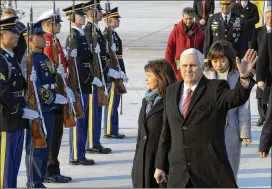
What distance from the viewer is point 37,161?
34.3ft

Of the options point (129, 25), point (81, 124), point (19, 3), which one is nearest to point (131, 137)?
point (81, 124)

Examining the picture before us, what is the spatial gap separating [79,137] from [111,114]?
1.47m

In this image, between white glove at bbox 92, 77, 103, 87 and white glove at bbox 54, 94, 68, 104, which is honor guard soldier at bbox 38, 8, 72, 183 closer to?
white glove at bbox 54, 94, 68, 104

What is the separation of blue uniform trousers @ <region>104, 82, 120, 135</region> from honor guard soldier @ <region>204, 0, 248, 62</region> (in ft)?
6.36

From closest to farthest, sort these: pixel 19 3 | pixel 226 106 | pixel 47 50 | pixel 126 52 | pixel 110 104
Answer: pixel 226 106, pixel 47 50, pixel 110 104, pixel 126 52, pixel 19 3

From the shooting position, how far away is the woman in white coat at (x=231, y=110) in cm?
908

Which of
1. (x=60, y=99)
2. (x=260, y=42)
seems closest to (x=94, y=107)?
(x=60, y=99)

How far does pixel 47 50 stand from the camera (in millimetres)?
11039

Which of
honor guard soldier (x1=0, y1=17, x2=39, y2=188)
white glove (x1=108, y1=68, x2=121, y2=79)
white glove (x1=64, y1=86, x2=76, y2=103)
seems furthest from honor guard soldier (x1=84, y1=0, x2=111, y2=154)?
honor guard soldier (x1=0, y1=17, x2=39, y2=188)

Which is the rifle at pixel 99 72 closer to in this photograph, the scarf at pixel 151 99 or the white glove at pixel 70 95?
the white glove at pixel 70 95

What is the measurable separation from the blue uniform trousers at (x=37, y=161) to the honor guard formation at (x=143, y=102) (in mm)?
10

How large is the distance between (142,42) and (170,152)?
59.3 ft

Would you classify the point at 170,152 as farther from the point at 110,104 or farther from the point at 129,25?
the point at 129,25

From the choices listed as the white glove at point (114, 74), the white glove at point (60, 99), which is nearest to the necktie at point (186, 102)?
the white glove at point (60, 99)
